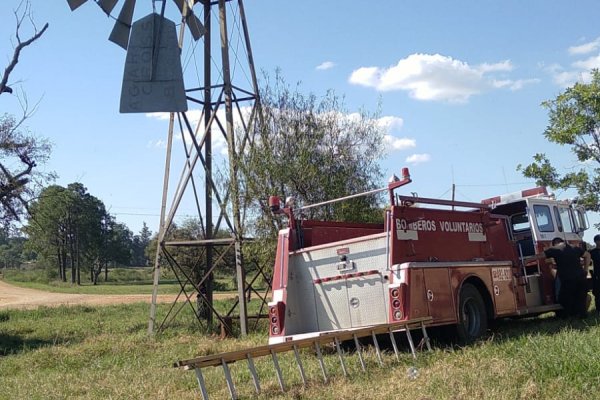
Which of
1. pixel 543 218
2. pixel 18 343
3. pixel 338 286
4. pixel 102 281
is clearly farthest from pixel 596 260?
pixel 102 281

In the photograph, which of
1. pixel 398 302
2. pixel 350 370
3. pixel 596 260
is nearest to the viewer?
pixel 350 370

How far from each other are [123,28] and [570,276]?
8774 mm

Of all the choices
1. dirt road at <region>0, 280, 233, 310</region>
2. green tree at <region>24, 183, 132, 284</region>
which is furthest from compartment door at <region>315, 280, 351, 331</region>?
green tree at <region>24, 183, 132, 284</region>

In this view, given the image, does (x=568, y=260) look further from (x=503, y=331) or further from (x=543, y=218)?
(x=503, y=331)

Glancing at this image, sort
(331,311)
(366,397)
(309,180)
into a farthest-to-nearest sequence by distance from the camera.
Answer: (309,180), (331,311), (366,397)

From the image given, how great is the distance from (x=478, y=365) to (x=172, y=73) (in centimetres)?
516

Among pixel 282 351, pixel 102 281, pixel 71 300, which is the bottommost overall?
pixel 282 351

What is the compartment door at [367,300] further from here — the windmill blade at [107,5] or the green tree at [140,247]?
the green tree at [140,247]

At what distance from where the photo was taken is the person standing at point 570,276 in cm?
1206

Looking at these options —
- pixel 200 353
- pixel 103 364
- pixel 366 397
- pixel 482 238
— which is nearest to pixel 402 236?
pixel 482 238

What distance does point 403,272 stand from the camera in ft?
29.7

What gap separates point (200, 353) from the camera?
41.4 ft

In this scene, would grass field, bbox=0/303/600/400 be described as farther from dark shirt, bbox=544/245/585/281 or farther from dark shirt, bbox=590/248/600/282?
dark shirt, bbox=590/248/600/282

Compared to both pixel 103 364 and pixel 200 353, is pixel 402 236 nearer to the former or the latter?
pixel 200 353
